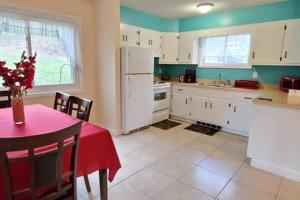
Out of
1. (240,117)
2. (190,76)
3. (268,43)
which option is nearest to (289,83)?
(268,43)

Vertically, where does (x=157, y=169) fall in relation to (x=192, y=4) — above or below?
below

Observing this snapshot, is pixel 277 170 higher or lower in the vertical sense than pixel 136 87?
lower

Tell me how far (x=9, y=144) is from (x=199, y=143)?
282 centimetres

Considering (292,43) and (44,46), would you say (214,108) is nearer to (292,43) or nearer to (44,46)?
(292,43)

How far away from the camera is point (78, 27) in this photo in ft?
10.5

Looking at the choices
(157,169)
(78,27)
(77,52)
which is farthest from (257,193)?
(78,27)

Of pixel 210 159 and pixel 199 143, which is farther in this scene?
pixel 199 143

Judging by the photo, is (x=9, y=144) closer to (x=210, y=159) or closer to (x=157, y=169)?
(x=157, y=169)

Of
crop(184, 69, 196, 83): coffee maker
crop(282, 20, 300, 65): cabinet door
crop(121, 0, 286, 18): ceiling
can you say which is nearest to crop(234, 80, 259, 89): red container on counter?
crop(282, 20, 300, 65): cabinet door

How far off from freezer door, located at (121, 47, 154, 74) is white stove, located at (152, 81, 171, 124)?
1.80 feet

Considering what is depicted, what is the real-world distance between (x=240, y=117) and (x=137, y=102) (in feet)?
6.35

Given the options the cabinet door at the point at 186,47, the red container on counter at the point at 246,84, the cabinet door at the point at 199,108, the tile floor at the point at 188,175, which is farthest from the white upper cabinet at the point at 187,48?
the tile floor at the point at 188,175

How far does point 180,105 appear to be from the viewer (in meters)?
4.33

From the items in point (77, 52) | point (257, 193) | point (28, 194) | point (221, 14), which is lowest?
point (257, 193)
